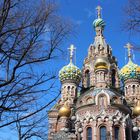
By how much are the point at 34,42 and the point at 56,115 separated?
24718mm

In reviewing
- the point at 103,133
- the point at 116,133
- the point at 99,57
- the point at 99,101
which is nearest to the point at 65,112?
the point at 99,101

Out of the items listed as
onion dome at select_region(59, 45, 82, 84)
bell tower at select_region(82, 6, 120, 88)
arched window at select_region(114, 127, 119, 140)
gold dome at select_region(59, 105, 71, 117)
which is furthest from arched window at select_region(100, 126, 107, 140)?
onion dome at select_region(59, 45, 82, 84)

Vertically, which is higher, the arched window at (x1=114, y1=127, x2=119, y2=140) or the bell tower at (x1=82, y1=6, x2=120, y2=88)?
the bell tower at (x1=82, y1=6, x2=120, y2=88)

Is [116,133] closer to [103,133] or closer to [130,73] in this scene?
[103,133]

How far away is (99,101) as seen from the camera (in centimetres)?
2517

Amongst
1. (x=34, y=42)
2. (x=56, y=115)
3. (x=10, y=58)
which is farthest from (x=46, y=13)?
(x=56, y=115)

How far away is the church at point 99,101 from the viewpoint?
2419 cm

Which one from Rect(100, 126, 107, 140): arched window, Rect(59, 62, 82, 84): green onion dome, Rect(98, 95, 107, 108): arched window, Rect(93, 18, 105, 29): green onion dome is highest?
Rect(93, 18, 105, 29): green onion dome

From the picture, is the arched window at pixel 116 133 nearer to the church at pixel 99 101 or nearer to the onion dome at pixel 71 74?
the church at pixel 99 101

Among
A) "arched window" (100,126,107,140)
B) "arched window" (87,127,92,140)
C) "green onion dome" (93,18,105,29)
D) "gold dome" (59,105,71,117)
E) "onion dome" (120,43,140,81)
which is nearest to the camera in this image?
"arched window" (100,126,107,140)

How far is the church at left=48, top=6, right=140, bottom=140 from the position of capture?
24188mm

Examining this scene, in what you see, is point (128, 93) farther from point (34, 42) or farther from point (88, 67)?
point (34, 42)

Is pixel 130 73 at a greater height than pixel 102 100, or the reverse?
pixel 130 73

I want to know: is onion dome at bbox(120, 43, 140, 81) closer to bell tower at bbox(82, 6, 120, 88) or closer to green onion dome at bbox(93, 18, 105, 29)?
bell tower at bbox(82, 6, 120, 88)
